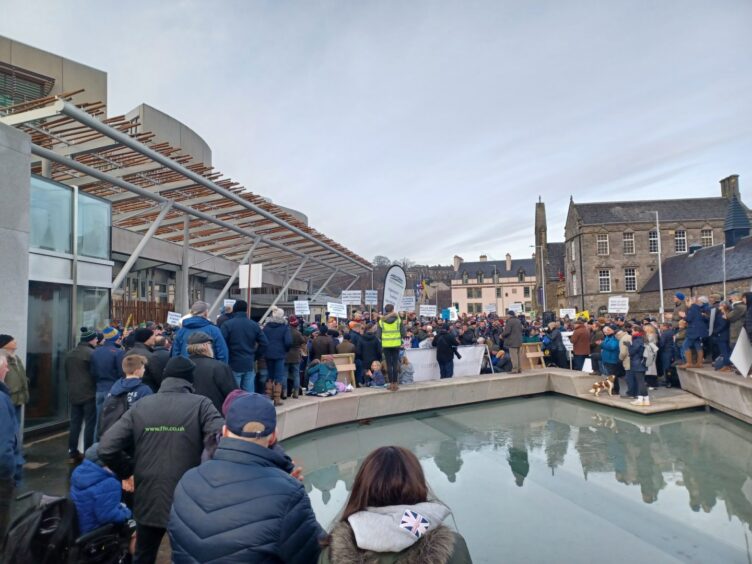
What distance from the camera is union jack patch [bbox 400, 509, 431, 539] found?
6.15ft

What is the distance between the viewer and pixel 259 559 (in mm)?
2076

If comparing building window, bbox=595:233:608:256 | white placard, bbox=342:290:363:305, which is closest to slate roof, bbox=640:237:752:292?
building window, bbox=595:233:608:256

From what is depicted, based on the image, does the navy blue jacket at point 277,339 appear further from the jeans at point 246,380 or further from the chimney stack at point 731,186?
the chimney stack at point 731,186

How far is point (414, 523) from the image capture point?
189cm

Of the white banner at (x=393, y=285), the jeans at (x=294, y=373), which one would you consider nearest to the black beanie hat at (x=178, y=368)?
the jeans at (x=294, y=373)

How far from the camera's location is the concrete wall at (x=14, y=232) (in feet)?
22.3

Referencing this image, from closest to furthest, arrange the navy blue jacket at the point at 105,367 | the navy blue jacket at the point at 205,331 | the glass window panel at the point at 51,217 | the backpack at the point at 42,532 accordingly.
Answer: the backpack at the point at 42,532, the navy blue jacket at the point at 205,331, the navy blue jacket at the point at 105,367, the glass window panel at the point at 51,217

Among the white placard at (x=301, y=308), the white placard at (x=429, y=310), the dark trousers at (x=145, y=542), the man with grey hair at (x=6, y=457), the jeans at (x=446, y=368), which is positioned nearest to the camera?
the dark trousers at (x=145, y=542)

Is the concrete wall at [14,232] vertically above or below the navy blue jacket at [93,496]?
above

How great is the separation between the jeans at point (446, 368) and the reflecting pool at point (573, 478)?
1950 mm

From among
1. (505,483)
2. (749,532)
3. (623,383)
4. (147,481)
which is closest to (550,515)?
(505,483)

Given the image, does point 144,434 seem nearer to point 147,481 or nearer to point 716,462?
point 147,481

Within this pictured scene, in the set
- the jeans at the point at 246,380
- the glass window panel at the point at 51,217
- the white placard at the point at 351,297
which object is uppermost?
the glass window panel at the point at 51,217

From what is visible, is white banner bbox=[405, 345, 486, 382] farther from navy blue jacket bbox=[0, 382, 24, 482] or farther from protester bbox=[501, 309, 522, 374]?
navy blue jacket bbox=[0, 382, 24, 482]
